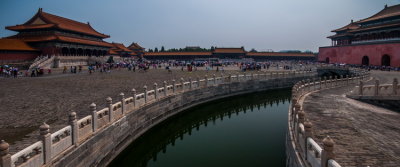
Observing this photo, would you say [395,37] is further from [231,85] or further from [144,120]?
[144,120]

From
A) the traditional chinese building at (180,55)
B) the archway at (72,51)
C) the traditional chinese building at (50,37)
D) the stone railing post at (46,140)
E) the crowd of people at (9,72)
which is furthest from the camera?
the traditional chinese building at (180,55)

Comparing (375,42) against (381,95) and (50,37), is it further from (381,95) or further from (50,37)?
(50,37)

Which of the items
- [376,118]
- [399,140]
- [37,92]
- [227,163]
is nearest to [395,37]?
[376,118]

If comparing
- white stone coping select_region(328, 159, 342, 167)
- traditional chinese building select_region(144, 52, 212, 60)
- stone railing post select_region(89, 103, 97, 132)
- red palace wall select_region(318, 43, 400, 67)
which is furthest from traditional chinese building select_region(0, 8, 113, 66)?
red palace wall select_region(318, 43, 400, 67)

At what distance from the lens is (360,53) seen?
153ft

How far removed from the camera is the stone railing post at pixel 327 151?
15.1 ft

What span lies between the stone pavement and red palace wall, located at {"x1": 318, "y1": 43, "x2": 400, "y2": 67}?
32.5 meters

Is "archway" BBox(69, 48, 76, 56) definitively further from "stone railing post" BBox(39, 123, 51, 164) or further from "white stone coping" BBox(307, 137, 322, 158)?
"white stone coping" BBox(307, 137, 322, 158)

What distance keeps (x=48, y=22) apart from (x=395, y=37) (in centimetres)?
5769

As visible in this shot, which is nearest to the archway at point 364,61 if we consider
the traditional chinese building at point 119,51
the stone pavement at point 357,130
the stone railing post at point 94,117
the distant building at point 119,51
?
the stone pavement at point 357,130

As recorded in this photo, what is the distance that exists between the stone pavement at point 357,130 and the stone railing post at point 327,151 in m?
1.71

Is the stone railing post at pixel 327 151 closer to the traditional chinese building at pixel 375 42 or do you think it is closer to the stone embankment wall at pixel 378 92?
the stone embankment wall at pixel 378 92

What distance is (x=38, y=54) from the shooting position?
39062 millimetres

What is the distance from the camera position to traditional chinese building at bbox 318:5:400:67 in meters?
40.0
